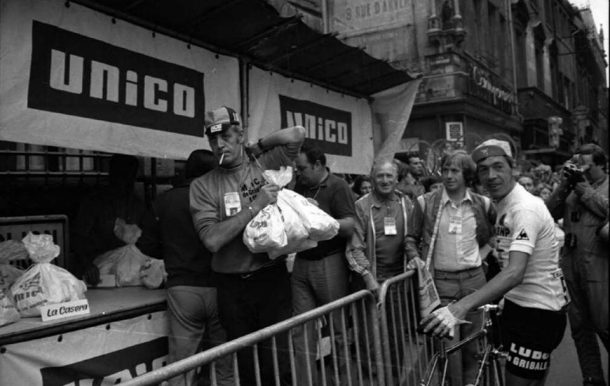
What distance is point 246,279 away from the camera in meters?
3.40

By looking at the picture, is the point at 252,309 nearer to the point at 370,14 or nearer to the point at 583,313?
the point at 583,313

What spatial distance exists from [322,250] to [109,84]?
2.24 meters

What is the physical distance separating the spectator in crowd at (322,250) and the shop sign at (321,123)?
1.12 metres

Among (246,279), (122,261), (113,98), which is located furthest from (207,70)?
(246,279)

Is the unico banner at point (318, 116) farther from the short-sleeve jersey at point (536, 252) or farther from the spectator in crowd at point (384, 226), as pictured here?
the short-sleeve jersey at point (536, 252)

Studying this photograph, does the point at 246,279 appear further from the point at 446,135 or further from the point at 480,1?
the point at 480,1

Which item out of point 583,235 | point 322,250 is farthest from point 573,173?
point 322,250

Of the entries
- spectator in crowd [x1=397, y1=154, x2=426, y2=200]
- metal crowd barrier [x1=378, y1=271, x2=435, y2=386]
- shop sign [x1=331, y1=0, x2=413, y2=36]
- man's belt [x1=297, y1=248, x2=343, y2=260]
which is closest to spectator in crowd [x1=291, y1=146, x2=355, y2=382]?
man's belt [x1=297, y1=248, x2=343, y2=260]

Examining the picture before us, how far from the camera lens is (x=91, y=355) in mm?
3434

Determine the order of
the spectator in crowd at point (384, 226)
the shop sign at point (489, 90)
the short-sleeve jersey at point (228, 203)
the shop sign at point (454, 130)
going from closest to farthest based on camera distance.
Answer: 1. the short-sleeve jersey at point (228, 203)
2. the spectator in crowd at point (384, 226)
3. the shop sign at point (454, 130)
4. the shop sign at point (489, 90)

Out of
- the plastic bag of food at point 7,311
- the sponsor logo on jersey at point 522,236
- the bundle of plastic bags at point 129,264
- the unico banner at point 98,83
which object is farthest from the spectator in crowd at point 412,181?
the plastic bag of food at point 7,311

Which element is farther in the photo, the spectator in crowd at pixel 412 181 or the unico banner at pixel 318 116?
the spectator in crowd at pixel 412 181

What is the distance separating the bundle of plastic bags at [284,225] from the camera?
313cm

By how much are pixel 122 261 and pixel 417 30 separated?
1594 cm
